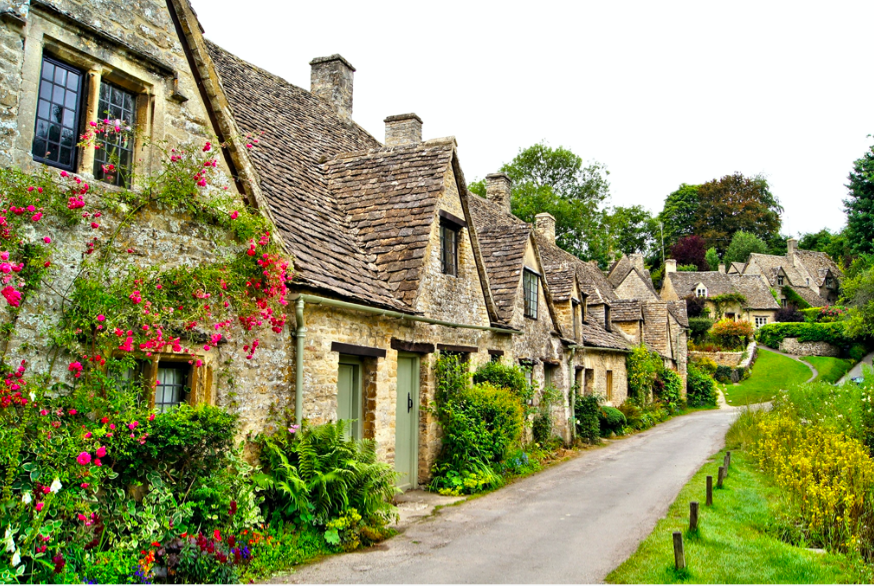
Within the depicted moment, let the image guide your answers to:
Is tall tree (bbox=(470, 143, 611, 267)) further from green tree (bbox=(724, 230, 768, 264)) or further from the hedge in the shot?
green tree (bbox=(724, 230, 768, 264))

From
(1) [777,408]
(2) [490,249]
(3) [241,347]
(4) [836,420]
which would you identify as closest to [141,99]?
(3) [241,347]

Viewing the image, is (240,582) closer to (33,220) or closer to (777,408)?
(33,220)

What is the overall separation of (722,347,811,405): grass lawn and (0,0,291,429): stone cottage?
38091mm

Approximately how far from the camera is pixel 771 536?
28.0ft

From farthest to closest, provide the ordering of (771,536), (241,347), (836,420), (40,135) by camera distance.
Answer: (836,420), (771,536), (241,347), (40,135)

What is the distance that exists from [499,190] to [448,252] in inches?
568

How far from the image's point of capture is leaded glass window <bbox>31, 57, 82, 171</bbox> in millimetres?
6293

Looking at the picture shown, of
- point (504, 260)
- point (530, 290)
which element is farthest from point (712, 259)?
point (504, 260)

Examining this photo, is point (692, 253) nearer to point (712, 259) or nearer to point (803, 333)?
point (712, 259)

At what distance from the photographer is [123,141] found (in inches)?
279

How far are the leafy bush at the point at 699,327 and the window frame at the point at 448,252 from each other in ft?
165

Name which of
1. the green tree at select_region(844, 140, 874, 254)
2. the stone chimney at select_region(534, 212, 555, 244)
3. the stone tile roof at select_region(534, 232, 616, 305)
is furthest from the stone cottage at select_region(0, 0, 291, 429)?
the green tree at select_region(844, 140, 874, 254)

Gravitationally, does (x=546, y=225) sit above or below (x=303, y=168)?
above

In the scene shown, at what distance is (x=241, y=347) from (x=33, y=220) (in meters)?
2.89
